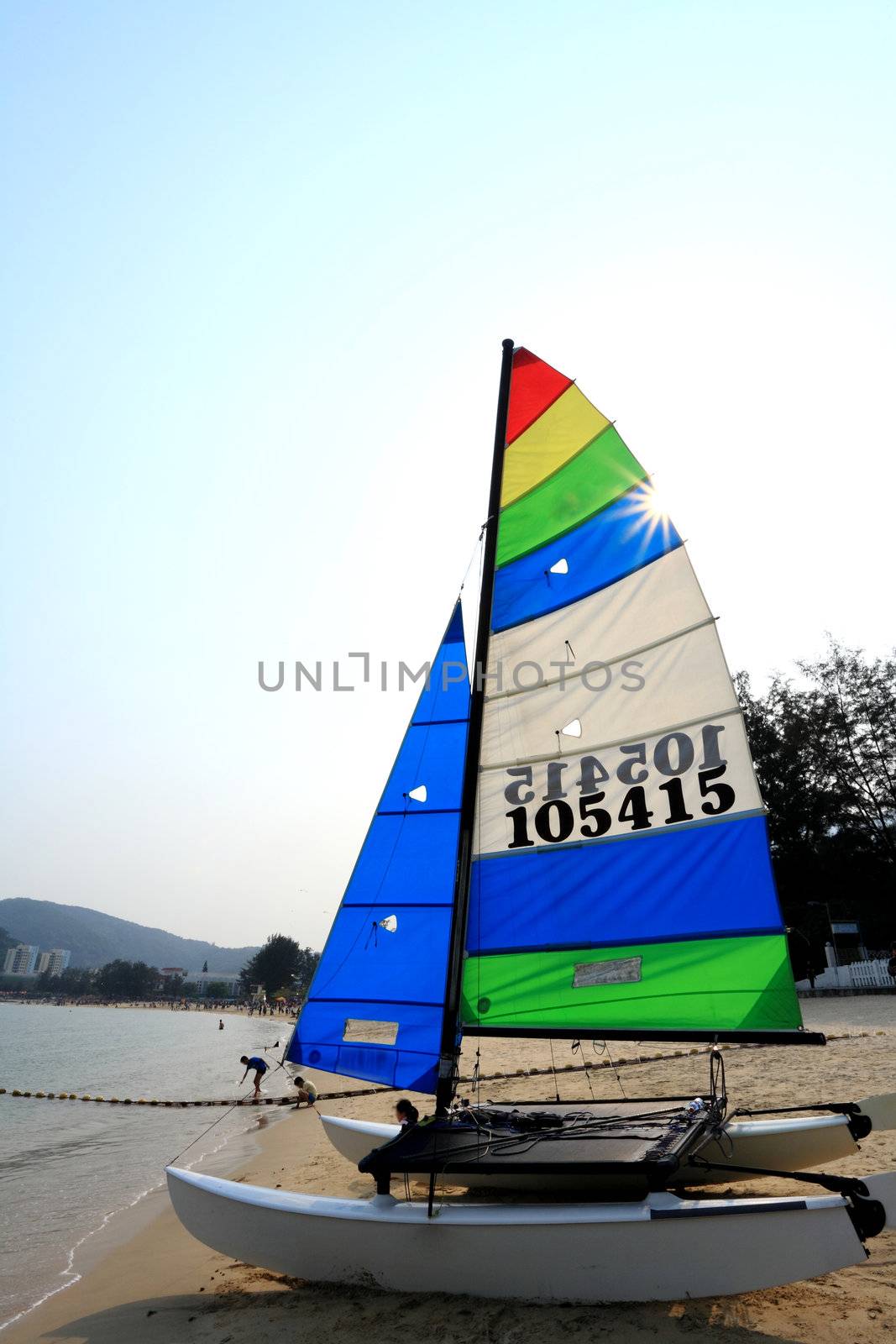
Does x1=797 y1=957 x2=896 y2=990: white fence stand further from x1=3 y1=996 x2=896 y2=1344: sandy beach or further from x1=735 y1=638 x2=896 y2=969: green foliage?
x1=3 y1=996 x2=896 y2=1344: sandy beach

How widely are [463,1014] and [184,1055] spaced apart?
35282mm

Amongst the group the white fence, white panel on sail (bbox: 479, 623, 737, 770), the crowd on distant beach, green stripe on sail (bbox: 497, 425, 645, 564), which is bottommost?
the crowd on distant beach

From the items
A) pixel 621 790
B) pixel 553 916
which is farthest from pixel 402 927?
pixel 621 790

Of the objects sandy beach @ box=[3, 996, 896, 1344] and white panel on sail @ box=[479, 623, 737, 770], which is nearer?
sandy beach @ box=[3, 996, 896, 1344]

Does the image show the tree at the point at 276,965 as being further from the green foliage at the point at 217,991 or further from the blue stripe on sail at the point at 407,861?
the blue stripe on sail at the point at 407,861

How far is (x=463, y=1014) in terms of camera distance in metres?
6.19

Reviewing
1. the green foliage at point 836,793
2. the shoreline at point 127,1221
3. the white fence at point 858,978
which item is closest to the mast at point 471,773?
the shoreline at point 127,1221

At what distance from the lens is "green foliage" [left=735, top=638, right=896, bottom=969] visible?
31141mm

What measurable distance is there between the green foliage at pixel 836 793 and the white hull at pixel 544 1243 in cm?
2870

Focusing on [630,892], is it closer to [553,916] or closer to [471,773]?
Answer: [553,916]

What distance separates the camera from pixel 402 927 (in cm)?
651

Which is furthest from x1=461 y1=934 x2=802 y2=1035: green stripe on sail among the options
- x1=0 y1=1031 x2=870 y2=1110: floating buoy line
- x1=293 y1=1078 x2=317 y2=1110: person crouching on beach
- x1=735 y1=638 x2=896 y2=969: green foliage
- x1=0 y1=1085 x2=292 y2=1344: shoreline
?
x1=735 y1=638 x2=896 y2=969: green foliage

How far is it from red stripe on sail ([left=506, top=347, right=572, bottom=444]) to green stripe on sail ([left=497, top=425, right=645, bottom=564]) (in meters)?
0.66

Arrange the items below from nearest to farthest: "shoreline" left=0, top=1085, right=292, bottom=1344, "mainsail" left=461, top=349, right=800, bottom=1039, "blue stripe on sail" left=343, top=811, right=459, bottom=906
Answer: "mainsail" left=461, top=349, right=800, bottom=1039 < "shoreline" left=0, top=1085, right=292, bottom=1344 < "blue stripe on sail" left=343, top=811, right=459, bottom=906
